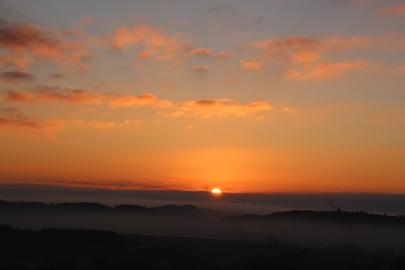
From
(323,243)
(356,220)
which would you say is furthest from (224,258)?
(356,220)

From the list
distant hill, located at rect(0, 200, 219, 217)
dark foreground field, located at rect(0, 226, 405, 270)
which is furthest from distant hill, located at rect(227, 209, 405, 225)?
dark foreground field, located at rect(0, 226, 405, 270)

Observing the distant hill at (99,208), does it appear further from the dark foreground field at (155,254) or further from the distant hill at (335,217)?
the dark foreground field at (155,254)

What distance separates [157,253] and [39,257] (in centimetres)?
690

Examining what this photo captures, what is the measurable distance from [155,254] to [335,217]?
126ft

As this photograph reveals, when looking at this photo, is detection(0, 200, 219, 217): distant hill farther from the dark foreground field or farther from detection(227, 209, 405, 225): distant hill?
the dark foreground field

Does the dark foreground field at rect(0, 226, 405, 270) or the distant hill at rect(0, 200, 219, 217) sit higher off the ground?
the distant hill at rect(0, 200, 219, 217)

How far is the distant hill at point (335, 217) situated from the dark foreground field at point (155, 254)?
82.3ft

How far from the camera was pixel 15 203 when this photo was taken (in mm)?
92188

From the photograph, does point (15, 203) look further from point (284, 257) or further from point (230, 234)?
point (284, 257)

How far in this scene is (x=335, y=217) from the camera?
6981 centimetres

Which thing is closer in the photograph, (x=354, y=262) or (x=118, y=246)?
(x=354, y=262)

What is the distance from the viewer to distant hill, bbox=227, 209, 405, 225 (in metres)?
66.7

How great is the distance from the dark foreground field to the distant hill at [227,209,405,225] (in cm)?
2508

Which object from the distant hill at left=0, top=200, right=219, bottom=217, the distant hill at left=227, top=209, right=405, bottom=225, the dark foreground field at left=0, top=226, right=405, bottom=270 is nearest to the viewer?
the dark foreground field at left=0, top=226, right=405, bottom=270
